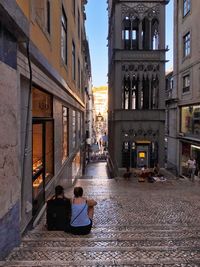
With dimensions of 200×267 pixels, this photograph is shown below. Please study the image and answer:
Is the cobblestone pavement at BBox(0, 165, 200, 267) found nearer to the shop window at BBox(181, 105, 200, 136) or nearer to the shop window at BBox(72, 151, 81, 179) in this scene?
the shop window at BBox(72, 151, 81, 179)

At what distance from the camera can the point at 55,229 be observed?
695cm

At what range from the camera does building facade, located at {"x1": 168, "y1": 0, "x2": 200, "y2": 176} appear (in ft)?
84.8

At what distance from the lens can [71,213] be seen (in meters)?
6.55

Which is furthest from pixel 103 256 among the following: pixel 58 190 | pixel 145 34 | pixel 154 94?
pixel 145 34

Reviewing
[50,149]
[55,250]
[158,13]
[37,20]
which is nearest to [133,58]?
[158,13]

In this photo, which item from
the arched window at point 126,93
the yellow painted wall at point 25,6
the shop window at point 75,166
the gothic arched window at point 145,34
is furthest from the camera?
the gothic arched window at point 145,34

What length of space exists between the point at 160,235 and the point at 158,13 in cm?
2466

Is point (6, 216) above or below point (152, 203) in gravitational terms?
above

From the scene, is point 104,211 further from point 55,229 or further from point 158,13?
point 158,13

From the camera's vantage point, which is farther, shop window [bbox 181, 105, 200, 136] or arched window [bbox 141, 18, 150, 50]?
arched window [bbox 141, 18, 150, 50]

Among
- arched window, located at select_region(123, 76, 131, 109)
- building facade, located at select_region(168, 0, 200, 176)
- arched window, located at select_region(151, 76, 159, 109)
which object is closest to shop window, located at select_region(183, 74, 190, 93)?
building facade, located at select_region(168, 0, 200, 176)

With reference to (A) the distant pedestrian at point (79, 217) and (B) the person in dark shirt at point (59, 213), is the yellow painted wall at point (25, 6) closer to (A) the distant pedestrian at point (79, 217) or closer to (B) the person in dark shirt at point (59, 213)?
(B) the person in dark shirt at point (59, 213)

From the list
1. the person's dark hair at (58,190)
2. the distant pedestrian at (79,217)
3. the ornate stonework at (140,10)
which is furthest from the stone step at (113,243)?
the ornate stonework at (140,10)

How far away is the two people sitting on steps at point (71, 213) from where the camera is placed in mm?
6454
